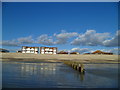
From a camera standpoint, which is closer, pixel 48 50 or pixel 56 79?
pixel 56 79

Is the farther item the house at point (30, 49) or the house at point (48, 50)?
the house at point (30, 49)

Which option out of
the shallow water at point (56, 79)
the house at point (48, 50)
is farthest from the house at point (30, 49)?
the shallow water at point (56, 79)

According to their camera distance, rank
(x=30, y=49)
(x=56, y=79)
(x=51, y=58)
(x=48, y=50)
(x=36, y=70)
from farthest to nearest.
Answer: (x=30, y=49) → (x=48, y=50) → (x=51, y=58) → (x=36, y=70) → (x=56, y=79)

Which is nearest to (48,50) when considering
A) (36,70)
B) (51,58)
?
(51,58)

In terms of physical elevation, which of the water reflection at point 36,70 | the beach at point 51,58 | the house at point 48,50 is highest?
the house at point 48,50

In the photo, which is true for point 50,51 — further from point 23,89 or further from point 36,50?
point 23,89

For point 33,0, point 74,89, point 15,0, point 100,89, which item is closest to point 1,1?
point 15,0

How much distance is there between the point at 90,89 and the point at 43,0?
348 cm

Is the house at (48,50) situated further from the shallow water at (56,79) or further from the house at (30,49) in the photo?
the shallow water at (56,79)

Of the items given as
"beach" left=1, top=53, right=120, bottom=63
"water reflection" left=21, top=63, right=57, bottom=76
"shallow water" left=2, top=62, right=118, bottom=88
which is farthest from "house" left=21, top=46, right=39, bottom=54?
"shallow water" left=2, top=62, right=118, bottom=88

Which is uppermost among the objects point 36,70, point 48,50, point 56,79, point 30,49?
point 30,49

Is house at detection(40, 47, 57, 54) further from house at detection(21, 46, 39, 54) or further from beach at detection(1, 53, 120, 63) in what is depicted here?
beach at detection(1, 53, 120, 63)

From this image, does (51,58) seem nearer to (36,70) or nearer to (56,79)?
(36,70)

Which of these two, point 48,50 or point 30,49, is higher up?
point 30,49
